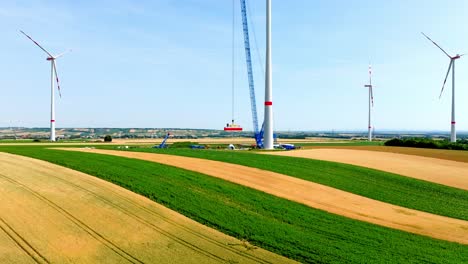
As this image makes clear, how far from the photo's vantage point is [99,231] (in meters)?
20.1

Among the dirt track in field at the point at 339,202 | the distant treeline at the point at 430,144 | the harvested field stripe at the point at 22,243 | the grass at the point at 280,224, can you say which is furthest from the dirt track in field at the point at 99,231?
the distant treeline at the point at 430,144

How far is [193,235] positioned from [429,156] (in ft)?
175

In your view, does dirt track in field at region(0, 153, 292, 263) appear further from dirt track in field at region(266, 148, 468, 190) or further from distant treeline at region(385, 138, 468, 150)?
distant treeline at region(385, 138, 468, 150)

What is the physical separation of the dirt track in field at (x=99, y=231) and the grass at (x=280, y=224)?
1.13 m

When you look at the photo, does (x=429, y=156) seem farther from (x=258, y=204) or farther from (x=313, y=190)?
(x=258, y=204)

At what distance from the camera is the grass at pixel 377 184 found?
31094 mm

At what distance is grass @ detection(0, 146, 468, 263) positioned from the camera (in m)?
19.0

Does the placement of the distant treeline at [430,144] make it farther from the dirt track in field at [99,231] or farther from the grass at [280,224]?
the dirt track in field at [99,231]

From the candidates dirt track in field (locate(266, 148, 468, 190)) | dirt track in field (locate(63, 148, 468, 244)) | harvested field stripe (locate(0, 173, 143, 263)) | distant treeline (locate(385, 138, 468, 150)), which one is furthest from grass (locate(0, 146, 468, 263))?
distant treeline (locate(385, 138, 468, 150))

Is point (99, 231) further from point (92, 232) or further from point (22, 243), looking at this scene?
point (22, 243)

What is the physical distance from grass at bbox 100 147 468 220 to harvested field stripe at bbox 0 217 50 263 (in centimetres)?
2336

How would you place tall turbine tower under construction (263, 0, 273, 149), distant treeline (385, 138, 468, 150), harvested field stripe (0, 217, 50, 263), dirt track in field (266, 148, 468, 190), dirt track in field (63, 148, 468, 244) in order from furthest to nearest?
distant treeline (385, 138, 468, 150) → tall turbine tower under construction (263, 0, 273, 149) → dirt track in field (266, 148, 468, 190) → dirt track in field (63, 148, 468, 244) → harvested field stripe (0, 217, 50, 263)

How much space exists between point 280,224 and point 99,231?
9.63 m

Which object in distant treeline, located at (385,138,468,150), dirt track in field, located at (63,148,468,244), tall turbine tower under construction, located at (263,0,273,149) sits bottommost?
dirt track in field, located at (63,148,468,244)
